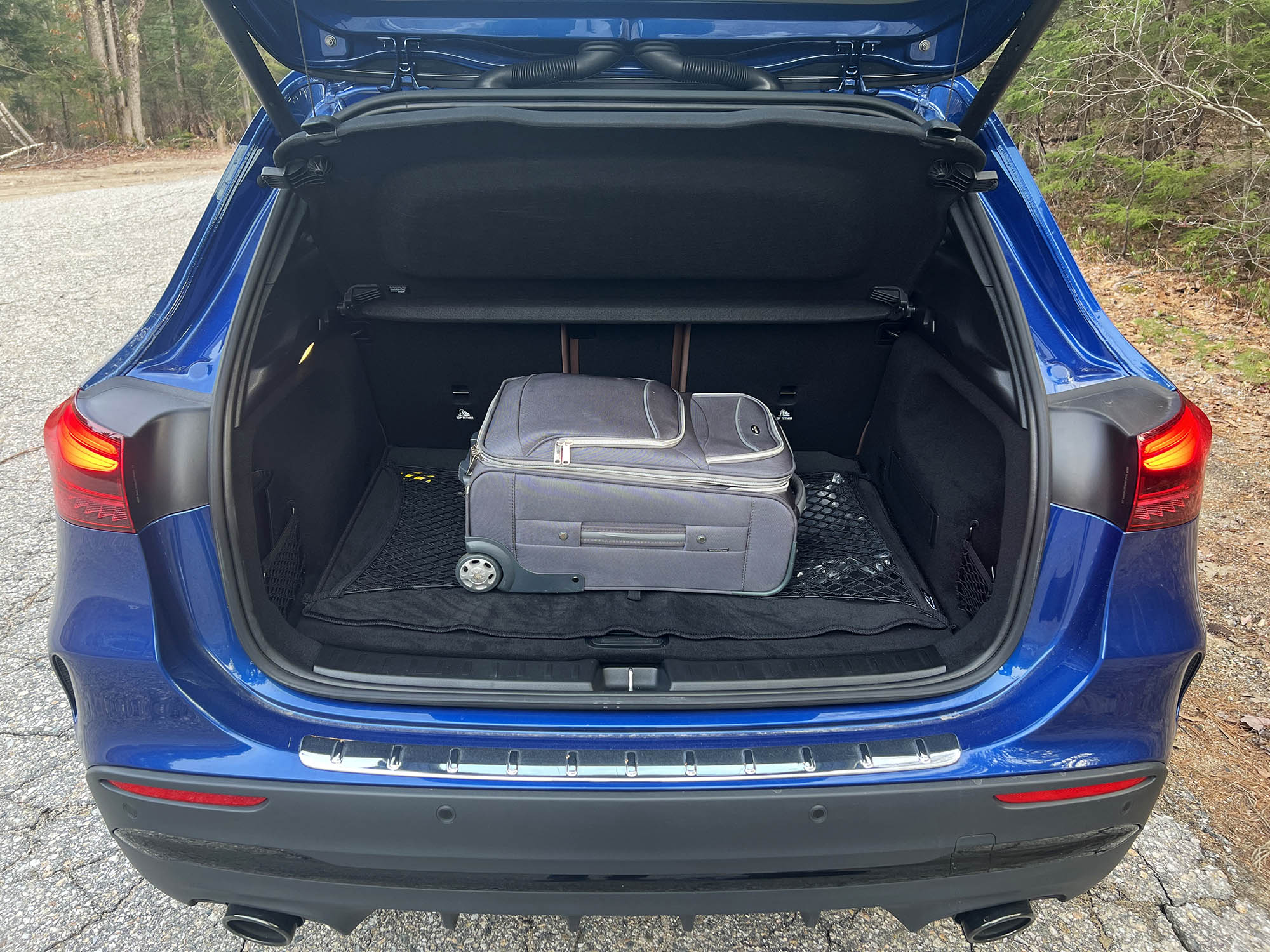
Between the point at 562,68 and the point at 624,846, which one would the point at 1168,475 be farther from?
the point at 562,68

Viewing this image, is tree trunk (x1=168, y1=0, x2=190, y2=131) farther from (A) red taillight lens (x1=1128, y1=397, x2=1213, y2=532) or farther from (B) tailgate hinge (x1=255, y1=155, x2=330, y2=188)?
(A) red taillight lens (x1=1128, y1=397, x2=1213, y2=532)

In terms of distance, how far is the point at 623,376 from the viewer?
2.15m

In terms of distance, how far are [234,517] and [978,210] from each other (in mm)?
1339

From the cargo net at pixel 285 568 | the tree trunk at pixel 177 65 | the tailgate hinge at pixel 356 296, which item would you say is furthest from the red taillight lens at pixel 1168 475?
the tree trunk at pixel 177 65

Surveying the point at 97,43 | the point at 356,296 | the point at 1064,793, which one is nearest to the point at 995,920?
the point at 1064,793

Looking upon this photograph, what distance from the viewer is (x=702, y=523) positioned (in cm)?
155

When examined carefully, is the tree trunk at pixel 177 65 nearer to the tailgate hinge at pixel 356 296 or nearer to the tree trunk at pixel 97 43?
the tree trunk at pixel 97 43

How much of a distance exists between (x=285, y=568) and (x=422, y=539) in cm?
45

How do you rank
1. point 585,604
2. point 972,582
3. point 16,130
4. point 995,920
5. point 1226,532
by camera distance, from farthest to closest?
point 16,130 → point 1226,532 → point 585,604 → point 972,582 → point 995,920

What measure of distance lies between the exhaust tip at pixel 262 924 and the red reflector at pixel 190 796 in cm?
22

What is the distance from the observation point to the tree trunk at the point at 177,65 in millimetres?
19047

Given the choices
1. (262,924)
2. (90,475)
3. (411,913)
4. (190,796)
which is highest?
(90,475)

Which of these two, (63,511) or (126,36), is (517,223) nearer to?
(63,511)

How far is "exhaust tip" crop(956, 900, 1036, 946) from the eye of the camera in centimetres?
118
